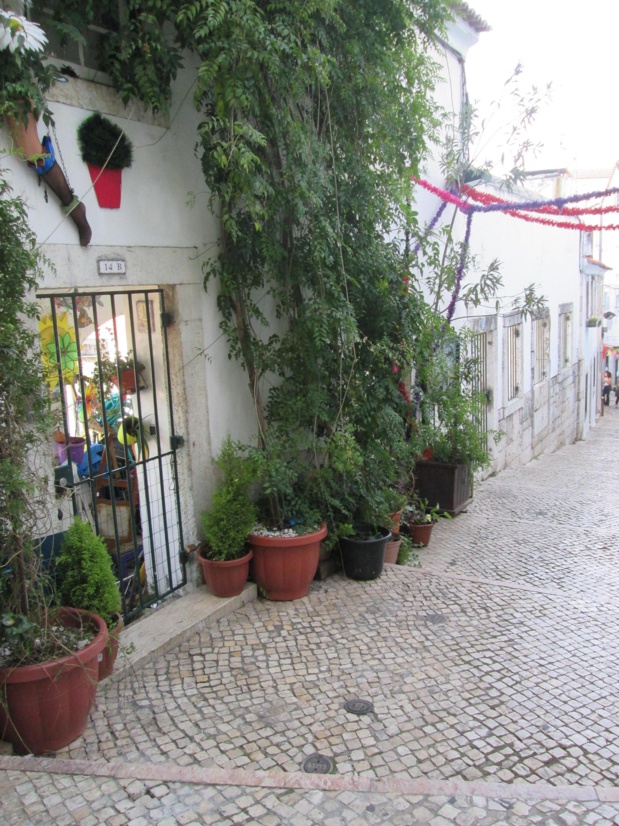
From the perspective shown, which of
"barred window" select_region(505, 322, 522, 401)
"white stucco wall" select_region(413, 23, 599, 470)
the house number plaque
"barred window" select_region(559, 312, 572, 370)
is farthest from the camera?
"barred window" select_region(559, 312, 572, 370)

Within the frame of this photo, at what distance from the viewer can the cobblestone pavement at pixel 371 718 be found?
2.93m

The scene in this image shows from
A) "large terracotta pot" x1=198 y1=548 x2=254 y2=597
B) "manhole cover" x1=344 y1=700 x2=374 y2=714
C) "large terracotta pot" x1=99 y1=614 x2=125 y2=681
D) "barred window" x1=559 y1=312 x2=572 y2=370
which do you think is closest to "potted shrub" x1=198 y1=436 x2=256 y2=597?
"large terracotta pot" x1=198 y1=548 x2=254 y2=597

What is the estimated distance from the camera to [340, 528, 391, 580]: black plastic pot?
215 inches

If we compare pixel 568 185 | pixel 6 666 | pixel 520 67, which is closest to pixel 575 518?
pixel 520 67

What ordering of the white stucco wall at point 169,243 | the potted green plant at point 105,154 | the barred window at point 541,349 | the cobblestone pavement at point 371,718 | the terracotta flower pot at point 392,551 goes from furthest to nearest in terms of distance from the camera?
the barred window at point 541,349 → the terracotta flower pot at point 392,551 → the potted green plant at point 105,154 → the white stucco wall at point 169,243 → the cobblestone pavement at point 371,718

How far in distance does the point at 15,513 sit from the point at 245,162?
238cm

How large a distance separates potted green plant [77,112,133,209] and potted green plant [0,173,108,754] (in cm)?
82

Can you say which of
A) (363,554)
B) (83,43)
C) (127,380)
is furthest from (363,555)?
(83,43)

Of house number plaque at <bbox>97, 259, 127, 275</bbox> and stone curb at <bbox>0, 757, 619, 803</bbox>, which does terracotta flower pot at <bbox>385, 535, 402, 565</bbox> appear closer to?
stone curb at <bbox>0, 757, 619, 803</bbox>

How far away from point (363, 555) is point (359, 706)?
180 centimetres

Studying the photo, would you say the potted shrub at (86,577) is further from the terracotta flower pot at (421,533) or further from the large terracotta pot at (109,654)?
the terracotta flower pot at (421,533)

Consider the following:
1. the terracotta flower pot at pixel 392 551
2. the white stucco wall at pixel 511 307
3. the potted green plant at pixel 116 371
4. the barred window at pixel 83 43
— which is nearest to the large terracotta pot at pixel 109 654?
the potted green plant at pixel 116 371

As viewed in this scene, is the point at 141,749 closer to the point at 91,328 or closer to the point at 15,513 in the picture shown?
the point at 15,513

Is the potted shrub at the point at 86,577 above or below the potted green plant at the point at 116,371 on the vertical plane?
below
